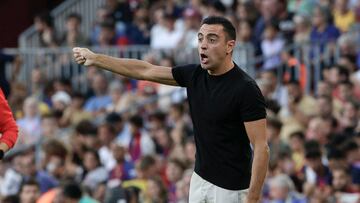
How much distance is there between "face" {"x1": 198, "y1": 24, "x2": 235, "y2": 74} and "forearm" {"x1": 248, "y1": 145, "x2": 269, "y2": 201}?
2.31 feet

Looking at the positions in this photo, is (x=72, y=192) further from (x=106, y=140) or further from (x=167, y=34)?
(x=167, y=34)

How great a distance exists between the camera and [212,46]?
31.0 feet

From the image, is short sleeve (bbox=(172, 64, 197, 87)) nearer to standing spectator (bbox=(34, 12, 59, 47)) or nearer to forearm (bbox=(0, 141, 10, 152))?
forearm (bbox=(0, 141, 10, 152))

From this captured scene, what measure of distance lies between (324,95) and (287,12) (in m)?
3.63

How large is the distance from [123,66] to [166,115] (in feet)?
23.2

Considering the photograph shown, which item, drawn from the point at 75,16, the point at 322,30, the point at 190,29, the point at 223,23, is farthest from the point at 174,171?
the point at 75,16

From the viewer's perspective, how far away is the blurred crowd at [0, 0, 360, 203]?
14.0 metres

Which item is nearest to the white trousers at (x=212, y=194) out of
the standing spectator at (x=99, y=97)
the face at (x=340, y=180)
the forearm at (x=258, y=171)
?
the forearm at (x=258, y=171)

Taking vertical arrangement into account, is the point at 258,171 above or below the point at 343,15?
below

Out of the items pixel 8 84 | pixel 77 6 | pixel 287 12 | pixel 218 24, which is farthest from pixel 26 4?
pixel 218 24

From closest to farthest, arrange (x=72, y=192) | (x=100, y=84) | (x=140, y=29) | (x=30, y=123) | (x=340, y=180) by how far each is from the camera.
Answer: (x=340, y=180), (x=72, y=192), (x=30, y=123), (x=100, y=84), (x=140, y=29)

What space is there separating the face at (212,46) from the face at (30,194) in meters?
5.58

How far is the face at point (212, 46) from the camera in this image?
9.46m

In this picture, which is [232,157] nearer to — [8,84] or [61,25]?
[8,84]
